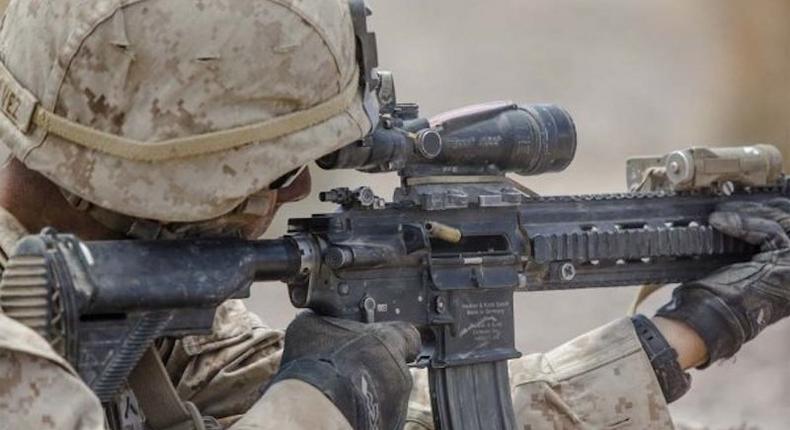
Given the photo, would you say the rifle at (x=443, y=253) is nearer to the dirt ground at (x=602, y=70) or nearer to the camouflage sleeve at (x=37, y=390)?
the camouflage sleeve at (x=37, y=390)

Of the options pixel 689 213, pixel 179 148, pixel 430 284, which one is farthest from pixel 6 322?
pixel 689 213

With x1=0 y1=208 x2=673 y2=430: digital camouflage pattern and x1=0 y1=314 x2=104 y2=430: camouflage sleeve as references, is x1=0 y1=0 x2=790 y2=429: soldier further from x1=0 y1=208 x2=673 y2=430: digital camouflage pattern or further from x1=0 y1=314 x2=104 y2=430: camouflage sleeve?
x1=0 y1=314 x2=104 y2=430: camouflage sleeve

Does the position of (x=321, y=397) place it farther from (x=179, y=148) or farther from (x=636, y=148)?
(x=636, y=148)

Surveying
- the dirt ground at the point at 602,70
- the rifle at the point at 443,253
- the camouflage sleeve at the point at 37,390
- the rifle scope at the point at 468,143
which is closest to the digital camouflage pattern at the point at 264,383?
the camouflage sleeve at the point at 37,390

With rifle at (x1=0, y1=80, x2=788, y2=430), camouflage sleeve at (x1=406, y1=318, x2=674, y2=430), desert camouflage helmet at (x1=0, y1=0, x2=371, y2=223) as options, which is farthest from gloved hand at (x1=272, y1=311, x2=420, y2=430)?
camouflage sleeve at (x1=406, y1=318, x2=674, y2=430)

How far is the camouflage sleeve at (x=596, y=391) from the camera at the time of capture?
3635 mm

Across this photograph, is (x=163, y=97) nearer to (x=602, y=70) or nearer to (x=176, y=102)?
(x=176, y=102)

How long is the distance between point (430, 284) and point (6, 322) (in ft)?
3.88

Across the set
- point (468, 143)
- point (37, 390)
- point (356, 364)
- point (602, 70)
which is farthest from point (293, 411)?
point (602, 70)

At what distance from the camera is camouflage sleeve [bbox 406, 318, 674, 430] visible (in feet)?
11.9

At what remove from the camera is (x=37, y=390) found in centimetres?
227

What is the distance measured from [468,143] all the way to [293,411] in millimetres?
949

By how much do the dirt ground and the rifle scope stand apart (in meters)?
3.81

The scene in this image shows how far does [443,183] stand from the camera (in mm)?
3363
